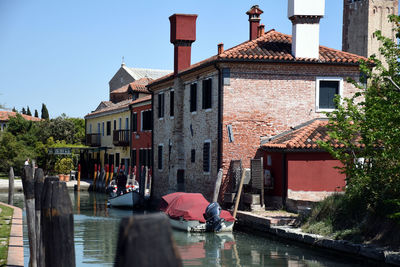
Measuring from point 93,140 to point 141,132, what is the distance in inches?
521

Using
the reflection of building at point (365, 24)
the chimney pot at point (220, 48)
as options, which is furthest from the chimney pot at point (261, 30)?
the reflection of building at point (365, 24)

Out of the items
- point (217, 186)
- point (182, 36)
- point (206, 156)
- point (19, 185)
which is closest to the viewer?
point (217, 186)

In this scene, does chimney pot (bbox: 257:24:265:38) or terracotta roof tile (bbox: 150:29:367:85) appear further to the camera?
chimney pot (bbox: 257:24:265:38)

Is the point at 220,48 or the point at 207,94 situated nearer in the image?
the point at 220,48

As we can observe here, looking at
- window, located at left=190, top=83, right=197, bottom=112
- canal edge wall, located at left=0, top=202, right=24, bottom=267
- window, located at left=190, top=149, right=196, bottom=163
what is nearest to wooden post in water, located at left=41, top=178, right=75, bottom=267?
canal edge wall, located at left=0, top=202, right=24, bottom=267

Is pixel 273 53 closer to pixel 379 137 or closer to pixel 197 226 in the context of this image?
pixel 197 226

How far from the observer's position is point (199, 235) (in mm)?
18203

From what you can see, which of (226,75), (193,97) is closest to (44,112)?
(193,97)

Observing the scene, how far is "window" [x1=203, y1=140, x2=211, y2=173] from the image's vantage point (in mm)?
23516

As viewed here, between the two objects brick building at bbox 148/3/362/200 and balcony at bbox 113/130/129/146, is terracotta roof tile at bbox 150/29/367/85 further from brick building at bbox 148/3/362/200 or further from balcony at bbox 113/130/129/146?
balcony at bbox 113/130/129/146

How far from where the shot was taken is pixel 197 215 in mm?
18828

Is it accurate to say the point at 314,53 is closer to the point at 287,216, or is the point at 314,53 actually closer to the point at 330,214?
the point at 287,216

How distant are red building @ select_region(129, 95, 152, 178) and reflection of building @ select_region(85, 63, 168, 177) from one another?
19cm

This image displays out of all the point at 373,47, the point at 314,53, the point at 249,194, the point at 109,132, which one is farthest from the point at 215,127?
the point at 373,47
